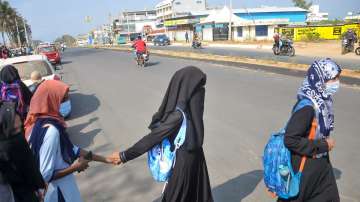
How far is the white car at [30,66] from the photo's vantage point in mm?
9273

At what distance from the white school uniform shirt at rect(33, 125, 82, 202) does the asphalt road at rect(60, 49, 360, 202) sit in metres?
1.70

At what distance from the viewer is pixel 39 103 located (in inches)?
107

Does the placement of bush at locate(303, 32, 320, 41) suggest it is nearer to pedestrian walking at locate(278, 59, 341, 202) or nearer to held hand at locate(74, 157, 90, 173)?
pedestrian walking at locate(278, 59, 341, 202)

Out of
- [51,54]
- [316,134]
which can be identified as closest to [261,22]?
[51,54]

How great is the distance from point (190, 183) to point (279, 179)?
2.29ft

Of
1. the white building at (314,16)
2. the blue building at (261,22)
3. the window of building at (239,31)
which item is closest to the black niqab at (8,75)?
the blue building at (261,22)

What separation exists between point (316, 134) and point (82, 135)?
592 centimetres

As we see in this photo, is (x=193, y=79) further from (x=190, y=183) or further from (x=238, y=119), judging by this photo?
(x=238, y=119)

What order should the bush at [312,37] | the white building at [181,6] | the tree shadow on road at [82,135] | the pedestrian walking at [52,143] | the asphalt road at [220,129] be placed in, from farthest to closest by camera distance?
the white building at [181,6]
the bush at [312,37]
the tree shadow on road at [82,135]
the asphalt road at [220,129]
the pedestrian walking at [52,143]

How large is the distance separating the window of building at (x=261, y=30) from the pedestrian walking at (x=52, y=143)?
52.5 m

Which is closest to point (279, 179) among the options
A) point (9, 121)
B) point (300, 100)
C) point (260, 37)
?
point (300, 100)

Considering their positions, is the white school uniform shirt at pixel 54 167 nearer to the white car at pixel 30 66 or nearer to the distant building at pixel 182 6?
the white car at pixel 30 66

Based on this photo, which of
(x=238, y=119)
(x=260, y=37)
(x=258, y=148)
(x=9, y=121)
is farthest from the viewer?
(x=260, y=37)

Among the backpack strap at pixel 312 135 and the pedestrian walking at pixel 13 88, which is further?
the pedestrian walking at pixel 13 88
